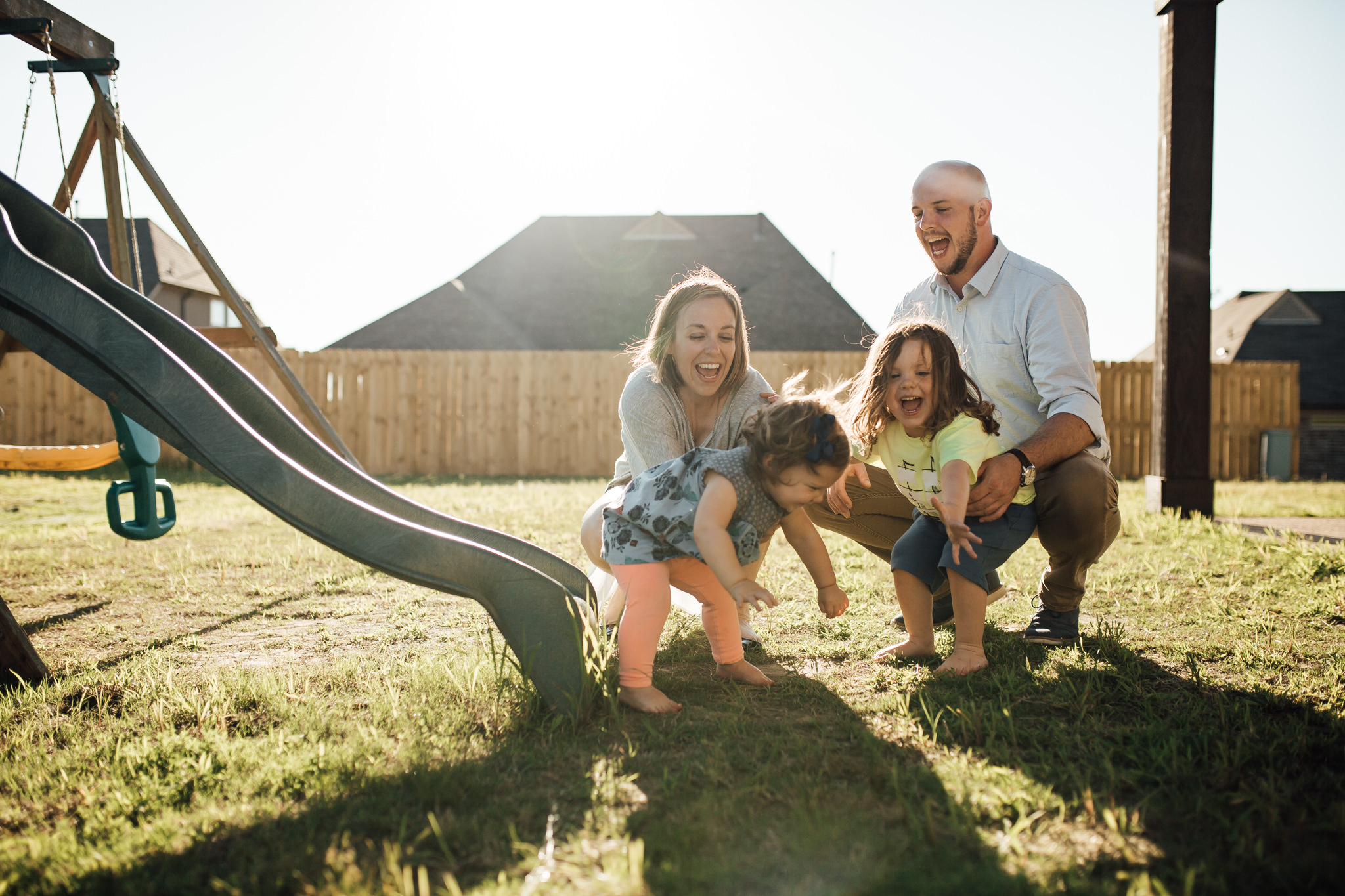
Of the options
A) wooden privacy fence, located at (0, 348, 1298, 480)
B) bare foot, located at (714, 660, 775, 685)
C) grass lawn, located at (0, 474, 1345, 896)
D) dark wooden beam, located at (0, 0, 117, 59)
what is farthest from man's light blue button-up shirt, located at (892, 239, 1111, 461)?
wooden privacy fence, located at (0, 348, 1298, 480)

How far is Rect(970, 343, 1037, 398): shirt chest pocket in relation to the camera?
10.0 ft

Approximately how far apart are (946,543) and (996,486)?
0.86ft

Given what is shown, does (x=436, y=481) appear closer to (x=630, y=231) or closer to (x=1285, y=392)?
(x=630, y=231)

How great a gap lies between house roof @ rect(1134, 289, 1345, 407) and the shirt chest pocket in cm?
2243

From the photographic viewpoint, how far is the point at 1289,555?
411 cm

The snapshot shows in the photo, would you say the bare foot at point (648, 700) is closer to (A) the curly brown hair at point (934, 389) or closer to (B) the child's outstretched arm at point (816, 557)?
(B) the child's outstretched arm at point (816, 557)

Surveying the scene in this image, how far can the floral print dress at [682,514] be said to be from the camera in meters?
2.24

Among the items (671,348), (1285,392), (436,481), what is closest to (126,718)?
(671,348)

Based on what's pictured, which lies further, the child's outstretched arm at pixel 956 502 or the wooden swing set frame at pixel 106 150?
the wooden swing set frame at pixel 106 150

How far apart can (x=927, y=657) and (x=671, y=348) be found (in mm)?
1443

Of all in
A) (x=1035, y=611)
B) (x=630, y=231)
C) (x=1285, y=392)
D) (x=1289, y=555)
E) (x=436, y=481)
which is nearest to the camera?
(x=1035, y=611)

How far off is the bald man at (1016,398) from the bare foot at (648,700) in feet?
4.10

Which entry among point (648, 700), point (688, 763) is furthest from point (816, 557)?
point (688, 763)

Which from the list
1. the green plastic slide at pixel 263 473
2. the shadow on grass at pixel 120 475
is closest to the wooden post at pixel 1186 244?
the green plastic slide at pixel 263 473
